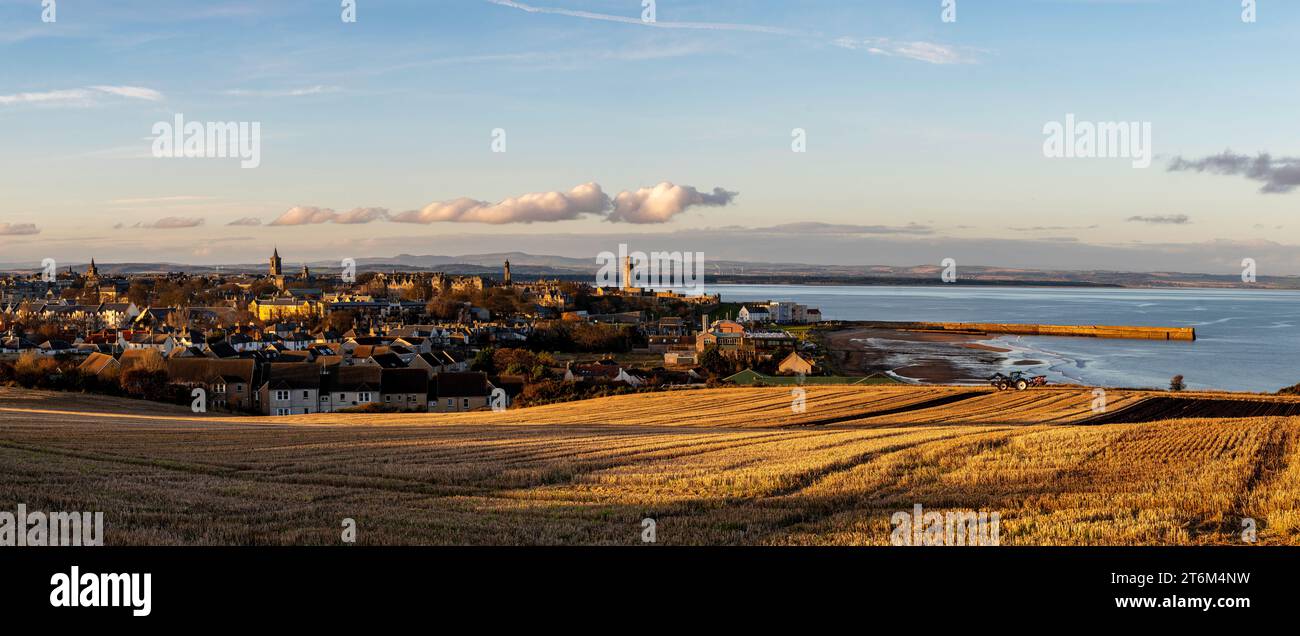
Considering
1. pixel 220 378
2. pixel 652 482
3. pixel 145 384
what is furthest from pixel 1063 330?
pixel 652 482

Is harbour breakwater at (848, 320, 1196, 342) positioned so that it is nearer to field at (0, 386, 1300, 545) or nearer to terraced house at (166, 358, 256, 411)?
terraced house at (166, 358, 256, 411)

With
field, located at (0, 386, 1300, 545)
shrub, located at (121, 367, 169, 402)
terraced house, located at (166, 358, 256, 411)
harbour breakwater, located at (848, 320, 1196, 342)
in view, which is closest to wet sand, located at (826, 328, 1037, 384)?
harbour breakwater, located at (848, 320, 1196, 342)

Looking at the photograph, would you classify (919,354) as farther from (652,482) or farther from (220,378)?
(652,482)

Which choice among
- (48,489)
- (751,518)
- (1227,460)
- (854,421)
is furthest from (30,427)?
(1227,460)

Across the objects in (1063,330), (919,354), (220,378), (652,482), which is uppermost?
(652,482)

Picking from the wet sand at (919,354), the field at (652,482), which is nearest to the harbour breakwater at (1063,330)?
the wet sand at (919,354)
